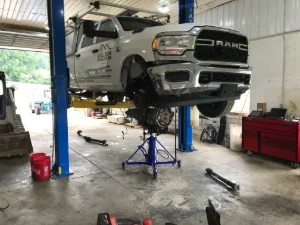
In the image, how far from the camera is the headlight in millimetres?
2803

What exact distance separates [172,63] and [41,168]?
2.67 meters

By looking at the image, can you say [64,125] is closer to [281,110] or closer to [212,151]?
[212,151]

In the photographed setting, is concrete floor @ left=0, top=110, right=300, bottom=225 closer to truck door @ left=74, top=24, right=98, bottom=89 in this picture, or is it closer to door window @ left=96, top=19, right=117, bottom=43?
truck door @ left=74, top=24, right=98, bottom=89

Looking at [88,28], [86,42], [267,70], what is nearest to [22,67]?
[86,42]

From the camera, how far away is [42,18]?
7.76 m

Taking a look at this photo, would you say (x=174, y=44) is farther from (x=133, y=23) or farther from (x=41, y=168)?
(x=41, y=168)

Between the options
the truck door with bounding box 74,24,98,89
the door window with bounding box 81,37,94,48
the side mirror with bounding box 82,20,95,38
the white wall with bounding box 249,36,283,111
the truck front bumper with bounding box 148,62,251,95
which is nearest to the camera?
the truck front bumper with bounding box 148,62,251,95

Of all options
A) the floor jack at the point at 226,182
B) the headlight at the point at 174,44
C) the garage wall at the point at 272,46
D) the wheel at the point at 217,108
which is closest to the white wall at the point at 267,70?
the garage wall at the point at 272,46

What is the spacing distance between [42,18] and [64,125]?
5.12 m

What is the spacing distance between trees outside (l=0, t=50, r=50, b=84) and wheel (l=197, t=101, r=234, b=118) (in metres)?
25.1

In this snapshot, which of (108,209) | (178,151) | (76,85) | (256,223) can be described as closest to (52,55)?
(76,85)

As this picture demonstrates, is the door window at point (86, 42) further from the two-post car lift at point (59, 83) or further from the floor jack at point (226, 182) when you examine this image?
the floor jack at point (226, 182)

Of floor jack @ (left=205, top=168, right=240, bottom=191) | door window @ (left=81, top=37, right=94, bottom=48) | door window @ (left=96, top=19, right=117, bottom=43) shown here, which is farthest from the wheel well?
floor jack @ (left=205, top=168, right=240, bottom=191)

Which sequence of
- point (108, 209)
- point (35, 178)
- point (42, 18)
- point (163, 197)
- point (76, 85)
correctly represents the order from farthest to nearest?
point (42, 18), point (76, 85), point (35, 178), point (163, 197), point (108, 209)
